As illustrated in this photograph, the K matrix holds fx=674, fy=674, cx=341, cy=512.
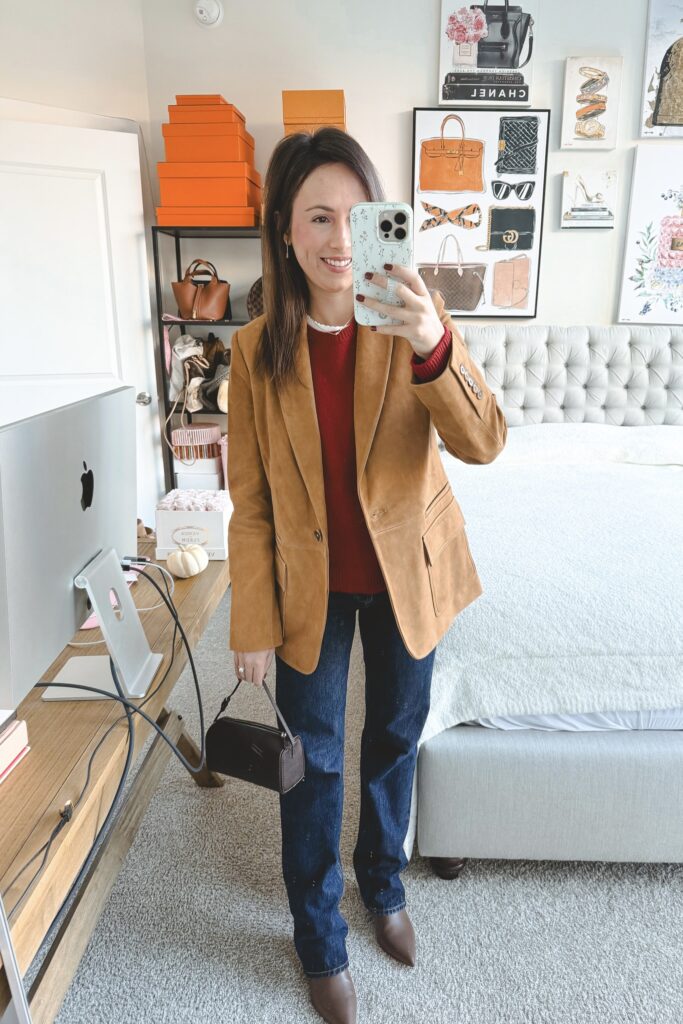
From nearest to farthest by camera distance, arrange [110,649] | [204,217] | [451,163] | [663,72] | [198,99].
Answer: [110,649]
[198,99]
[204,217]
[663,72]
[451,163]

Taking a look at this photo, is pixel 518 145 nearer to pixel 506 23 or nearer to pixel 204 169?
pixel 506 23

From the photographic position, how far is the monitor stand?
1.00 m

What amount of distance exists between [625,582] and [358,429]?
842 millimetres

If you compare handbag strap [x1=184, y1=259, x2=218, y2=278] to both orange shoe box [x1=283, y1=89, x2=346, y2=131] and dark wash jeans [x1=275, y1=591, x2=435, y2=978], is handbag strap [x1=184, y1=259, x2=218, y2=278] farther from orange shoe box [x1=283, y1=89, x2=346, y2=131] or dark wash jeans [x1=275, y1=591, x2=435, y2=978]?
dark wash jeans [x1=275, y1=591, x2=435, y2=978]

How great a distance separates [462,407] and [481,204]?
2701 mm

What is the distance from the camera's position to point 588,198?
3.25 meters

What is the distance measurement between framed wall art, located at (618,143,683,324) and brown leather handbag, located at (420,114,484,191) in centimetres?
76

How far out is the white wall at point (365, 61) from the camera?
10.1 ft

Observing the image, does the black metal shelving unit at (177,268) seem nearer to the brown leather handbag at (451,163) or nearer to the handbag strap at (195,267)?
the handbag strap at (195,267)

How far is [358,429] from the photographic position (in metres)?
1.05

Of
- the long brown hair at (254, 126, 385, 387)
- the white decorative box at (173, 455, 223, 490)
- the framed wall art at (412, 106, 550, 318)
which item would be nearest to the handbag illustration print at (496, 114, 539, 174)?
the framed wall art at (412, 106, 550, 318)

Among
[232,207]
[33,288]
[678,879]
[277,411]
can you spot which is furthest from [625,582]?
[33,288]

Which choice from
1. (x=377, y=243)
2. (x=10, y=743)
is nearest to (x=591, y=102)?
(x=377, y=243)

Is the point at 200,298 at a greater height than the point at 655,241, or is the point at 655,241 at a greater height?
the point at 655,241
